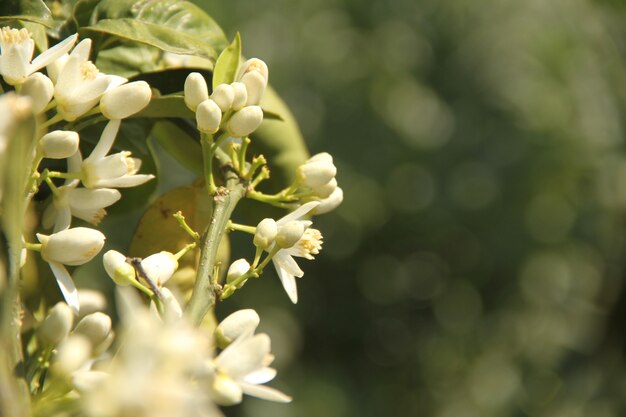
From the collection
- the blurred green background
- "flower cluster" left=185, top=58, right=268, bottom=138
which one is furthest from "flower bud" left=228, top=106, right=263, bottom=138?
the blurred green background

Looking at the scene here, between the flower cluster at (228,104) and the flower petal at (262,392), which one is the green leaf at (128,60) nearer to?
the flower cluster at (228,104)

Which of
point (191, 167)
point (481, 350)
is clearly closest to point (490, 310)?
point (481, 350)

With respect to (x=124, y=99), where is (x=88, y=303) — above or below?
below

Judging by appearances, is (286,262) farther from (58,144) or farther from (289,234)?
(58,144)

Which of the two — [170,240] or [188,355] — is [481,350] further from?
[188,355]

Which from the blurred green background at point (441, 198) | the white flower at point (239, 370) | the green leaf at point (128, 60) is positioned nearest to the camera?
the white flower at point (239, 370)

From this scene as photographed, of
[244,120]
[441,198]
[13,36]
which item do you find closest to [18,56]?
[13,36]

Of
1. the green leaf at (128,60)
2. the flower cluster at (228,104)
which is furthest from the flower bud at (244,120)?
the green leaf at (128,60)
